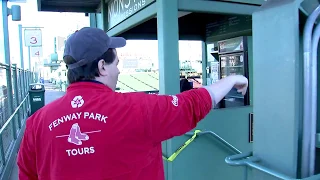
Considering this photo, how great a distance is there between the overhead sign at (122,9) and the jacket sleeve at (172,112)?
1.78m

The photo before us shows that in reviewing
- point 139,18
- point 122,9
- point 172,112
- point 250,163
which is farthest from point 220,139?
point 122,9

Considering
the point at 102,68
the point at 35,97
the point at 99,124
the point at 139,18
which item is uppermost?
the point at 139,18

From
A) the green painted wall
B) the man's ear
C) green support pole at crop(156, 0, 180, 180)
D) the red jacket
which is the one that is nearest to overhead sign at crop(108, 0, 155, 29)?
green support pole at crop(156, 0, 180, 180)

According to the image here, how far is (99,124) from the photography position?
1235mm

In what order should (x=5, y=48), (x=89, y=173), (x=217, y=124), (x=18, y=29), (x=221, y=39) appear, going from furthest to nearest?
1. (x=18, y=29)
2. (x=5, y=48)
3. (x=221, y=39)
4. (x=217, y=124)
5. (x=89, y=173)

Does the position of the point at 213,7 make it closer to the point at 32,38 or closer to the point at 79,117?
the point at 79,117

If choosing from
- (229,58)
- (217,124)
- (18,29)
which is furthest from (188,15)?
(18,29)

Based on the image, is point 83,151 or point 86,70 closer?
point 83,151

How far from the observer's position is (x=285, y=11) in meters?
1.38

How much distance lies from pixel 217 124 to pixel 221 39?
67.0 inches

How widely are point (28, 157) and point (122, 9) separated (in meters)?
2.84

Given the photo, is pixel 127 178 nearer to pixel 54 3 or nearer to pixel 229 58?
pixel 229 58

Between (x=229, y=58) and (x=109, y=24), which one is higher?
(x=109, y=24)

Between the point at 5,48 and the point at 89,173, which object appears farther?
the point at 5,48
